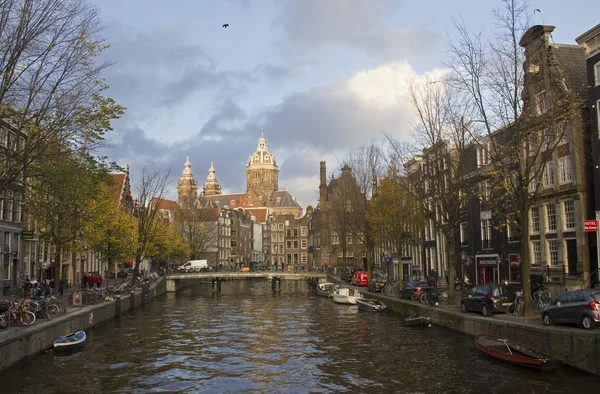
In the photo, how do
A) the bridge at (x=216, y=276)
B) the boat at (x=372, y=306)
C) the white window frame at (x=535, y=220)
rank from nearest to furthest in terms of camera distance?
the white window frame at (x=535, y=220), the boat at (x=372, y=306), the bridge at (x=216, y=276)

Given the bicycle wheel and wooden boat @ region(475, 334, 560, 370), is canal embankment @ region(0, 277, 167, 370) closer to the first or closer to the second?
the bicycle wheel

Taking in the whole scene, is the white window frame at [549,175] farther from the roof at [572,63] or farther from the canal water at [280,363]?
the canal water at [280,363]

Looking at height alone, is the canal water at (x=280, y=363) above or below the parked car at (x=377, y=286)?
below

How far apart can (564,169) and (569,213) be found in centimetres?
302

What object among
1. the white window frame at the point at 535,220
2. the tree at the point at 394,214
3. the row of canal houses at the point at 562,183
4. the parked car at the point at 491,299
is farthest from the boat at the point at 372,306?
the parked car at the point at 491,299

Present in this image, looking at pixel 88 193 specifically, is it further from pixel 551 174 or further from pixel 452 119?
pixel 551 174

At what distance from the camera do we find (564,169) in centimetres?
Answer: 3778

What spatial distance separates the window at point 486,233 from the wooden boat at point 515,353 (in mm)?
24211

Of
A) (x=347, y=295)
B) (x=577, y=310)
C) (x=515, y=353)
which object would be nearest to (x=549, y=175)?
(x=577, y=310)

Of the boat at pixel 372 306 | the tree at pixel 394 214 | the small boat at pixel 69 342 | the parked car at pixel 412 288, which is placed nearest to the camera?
the small boat at pixel 69 342

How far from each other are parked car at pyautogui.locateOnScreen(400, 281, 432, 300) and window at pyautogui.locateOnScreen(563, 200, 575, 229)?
422 inches

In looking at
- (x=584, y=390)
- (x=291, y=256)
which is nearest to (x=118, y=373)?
(x=584, y=390)

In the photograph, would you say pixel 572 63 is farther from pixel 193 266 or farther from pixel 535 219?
pixel 193 266

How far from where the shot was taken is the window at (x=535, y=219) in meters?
40.9
